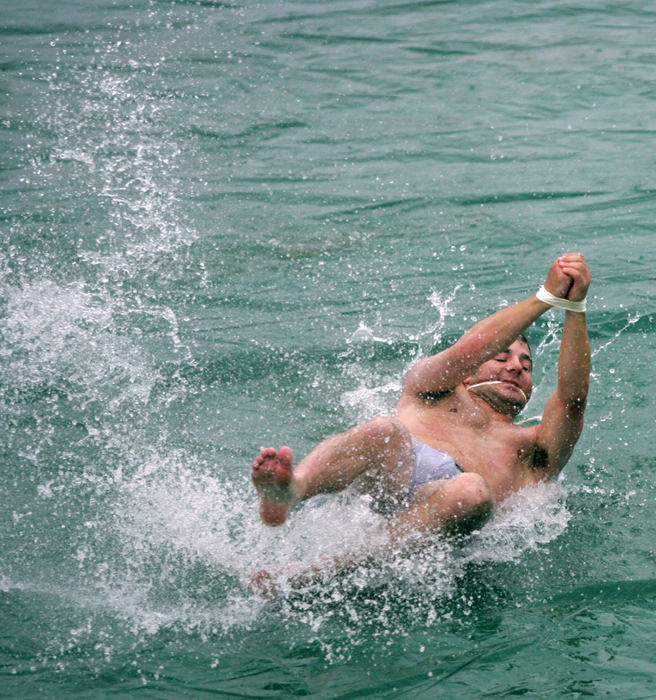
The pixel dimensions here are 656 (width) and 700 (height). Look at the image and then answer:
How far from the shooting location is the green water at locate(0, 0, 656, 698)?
14.5ft

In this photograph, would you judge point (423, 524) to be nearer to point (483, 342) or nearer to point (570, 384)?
point (483, 342)

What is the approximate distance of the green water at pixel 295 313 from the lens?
14.5 feet

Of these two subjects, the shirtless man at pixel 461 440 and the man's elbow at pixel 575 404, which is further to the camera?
the man's elbow at pixel 575 404

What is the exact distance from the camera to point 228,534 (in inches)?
203

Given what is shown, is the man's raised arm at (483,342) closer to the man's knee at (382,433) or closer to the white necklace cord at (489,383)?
the white necklace cord at (489,383)

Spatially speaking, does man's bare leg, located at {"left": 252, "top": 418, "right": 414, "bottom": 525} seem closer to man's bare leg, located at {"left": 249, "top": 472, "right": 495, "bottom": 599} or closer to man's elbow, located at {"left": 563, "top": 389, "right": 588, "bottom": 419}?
man's bare leg, located at {"left": 249, "top": 472, "right": 495, "bottom": 599}

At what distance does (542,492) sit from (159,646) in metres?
2.28

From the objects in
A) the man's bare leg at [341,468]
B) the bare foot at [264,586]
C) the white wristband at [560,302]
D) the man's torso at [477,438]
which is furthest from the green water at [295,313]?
the white wristband at [560,302]

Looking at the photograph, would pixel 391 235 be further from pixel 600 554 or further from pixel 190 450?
pixel 600 554

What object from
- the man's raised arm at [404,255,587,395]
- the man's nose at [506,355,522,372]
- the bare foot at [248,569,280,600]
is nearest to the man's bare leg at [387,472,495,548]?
the bare foot at [248,569,280,600]

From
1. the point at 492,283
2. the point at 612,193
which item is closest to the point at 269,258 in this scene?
the point at 492,283

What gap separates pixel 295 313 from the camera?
7594 millimetres

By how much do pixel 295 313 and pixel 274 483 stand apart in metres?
3.43

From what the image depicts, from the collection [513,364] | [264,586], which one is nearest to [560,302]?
[513,364]
